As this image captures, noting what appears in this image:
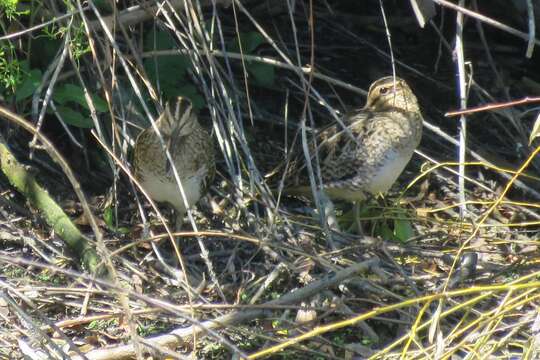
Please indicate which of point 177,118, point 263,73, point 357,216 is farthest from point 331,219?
point 263,73

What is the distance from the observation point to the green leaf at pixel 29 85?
6.39 meters

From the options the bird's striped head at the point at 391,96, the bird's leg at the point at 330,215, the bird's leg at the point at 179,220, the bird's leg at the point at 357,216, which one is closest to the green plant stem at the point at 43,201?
the bird's leg at the point at 179,220

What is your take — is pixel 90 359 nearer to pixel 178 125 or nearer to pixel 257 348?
pixel 257 348

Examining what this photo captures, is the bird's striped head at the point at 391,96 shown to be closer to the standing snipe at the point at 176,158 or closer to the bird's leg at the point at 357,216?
the bird's leg at the point at 357,216

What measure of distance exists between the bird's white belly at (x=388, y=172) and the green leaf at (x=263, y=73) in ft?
4.06

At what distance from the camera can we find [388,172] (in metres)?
7.04

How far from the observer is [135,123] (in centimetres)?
723

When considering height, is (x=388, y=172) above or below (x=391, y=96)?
below

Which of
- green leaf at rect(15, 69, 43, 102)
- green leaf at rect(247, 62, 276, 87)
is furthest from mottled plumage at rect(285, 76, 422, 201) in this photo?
green leaf at rect(15, 69, 43, 102)

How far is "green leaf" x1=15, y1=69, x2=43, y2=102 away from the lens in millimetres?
6387

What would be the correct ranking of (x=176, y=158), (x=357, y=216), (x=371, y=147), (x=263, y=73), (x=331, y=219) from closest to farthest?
(x=176, y=158) < (x=331, y=219) < (x=371, y=147) < (x=357, y=216) < (x=263, y=73)

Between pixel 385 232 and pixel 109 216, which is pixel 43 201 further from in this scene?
pixel 385 232

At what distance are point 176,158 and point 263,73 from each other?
1291 mm

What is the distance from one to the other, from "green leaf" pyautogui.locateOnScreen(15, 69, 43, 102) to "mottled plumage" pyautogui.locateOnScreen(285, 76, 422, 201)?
1829 millimetres
